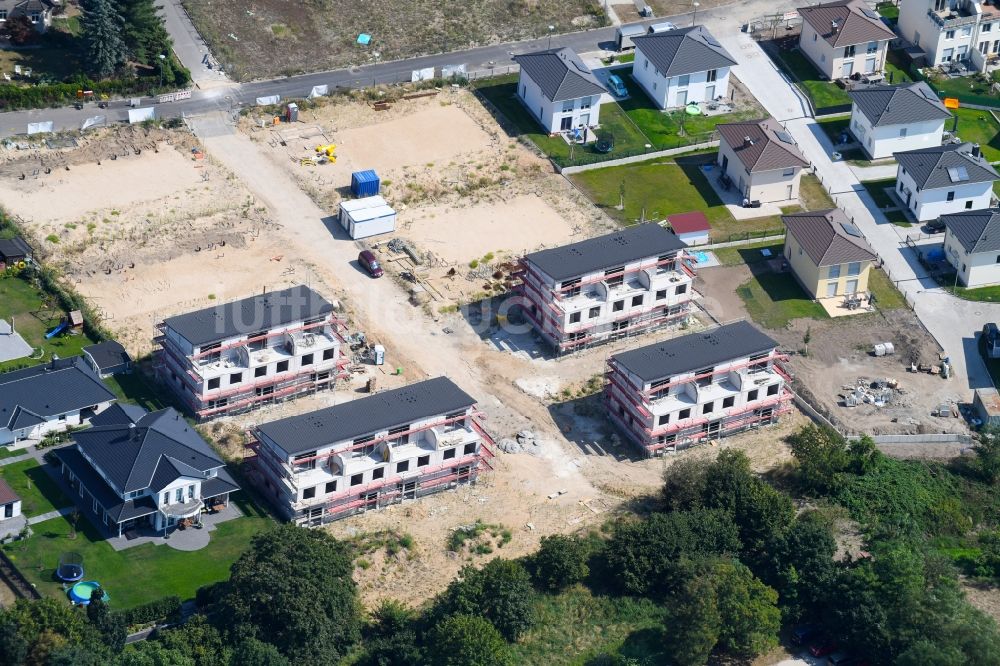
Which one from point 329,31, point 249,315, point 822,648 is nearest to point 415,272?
point 249,315

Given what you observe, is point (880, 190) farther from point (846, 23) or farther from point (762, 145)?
point (846, 23)

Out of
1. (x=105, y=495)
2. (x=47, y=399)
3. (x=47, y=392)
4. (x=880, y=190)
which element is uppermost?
(x=880, y=190)

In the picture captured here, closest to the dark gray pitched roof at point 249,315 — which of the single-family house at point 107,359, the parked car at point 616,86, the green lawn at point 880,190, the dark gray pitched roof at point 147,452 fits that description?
the single-family house at point 107,359

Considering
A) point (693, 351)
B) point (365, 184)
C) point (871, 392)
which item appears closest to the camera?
point (693, 351)

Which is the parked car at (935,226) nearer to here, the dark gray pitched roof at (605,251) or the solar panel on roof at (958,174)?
the solar panel on roof at (958,174)

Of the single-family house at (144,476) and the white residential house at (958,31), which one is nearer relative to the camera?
the single-family house at (144,476)

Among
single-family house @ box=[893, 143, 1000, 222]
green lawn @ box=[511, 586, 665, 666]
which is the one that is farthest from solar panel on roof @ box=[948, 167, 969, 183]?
green lawn @ box=[511, 586, 665, 666]
